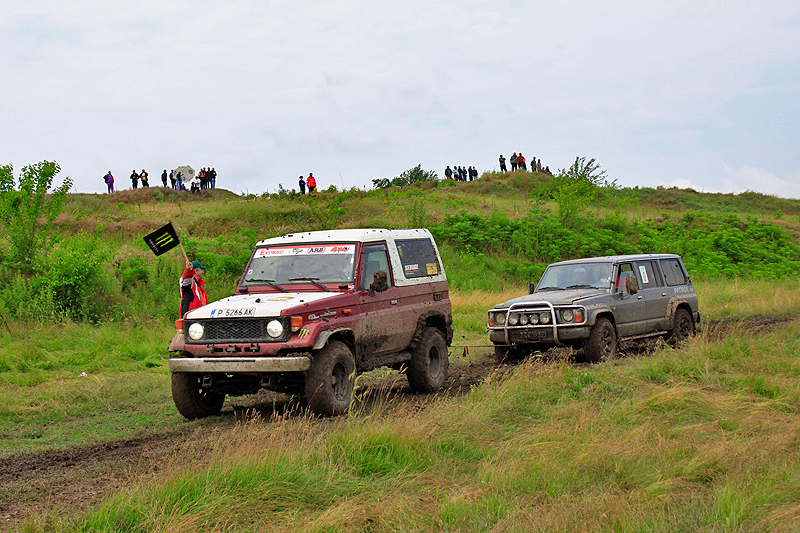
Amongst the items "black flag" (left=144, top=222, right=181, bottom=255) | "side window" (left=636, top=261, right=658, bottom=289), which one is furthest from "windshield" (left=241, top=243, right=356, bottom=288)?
"side window" (left=636, top=261, right=658, bottom=289)

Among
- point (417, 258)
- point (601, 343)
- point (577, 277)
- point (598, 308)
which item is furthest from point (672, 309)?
point (417, 258)

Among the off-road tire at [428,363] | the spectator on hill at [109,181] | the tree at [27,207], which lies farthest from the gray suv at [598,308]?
the spectator on hill at [109,181]

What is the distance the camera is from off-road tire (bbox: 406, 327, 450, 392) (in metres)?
10.2

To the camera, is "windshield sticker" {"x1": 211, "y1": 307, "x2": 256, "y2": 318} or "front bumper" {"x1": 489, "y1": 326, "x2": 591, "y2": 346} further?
"front bumper" {"x1": 489, "y1": 326, "x2": 591, "y2": 346}

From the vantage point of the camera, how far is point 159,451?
7.00m

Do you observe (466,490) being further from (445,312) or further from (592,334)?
(592,334)

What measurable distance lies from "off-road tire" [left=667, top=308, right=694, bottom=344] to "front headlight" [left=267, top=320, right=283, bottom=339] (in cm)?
880

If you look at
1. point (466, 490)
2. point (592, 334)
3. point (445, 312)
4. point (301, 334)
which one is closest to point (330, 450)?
point (466, 490)

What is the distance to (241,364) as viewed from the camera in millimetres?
8102

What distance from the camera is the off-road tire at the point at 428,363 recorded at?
1018 cm

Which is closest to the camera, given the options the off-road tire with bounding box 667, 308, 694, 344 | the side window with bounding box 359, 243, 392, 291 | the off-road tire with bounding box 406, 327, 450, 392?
the side window with bounding box 359, 243, 392, 291

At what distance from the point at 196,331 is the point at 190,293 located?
4.06m

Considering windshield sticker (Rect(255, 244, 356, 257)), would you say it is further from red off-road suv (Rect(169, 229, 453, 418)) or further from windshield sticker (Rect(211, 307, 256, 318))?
windshield sticker (Rect(211, 307, 256, 318))

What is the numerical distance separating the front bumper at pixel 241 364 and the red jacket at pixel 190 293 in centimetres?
347
